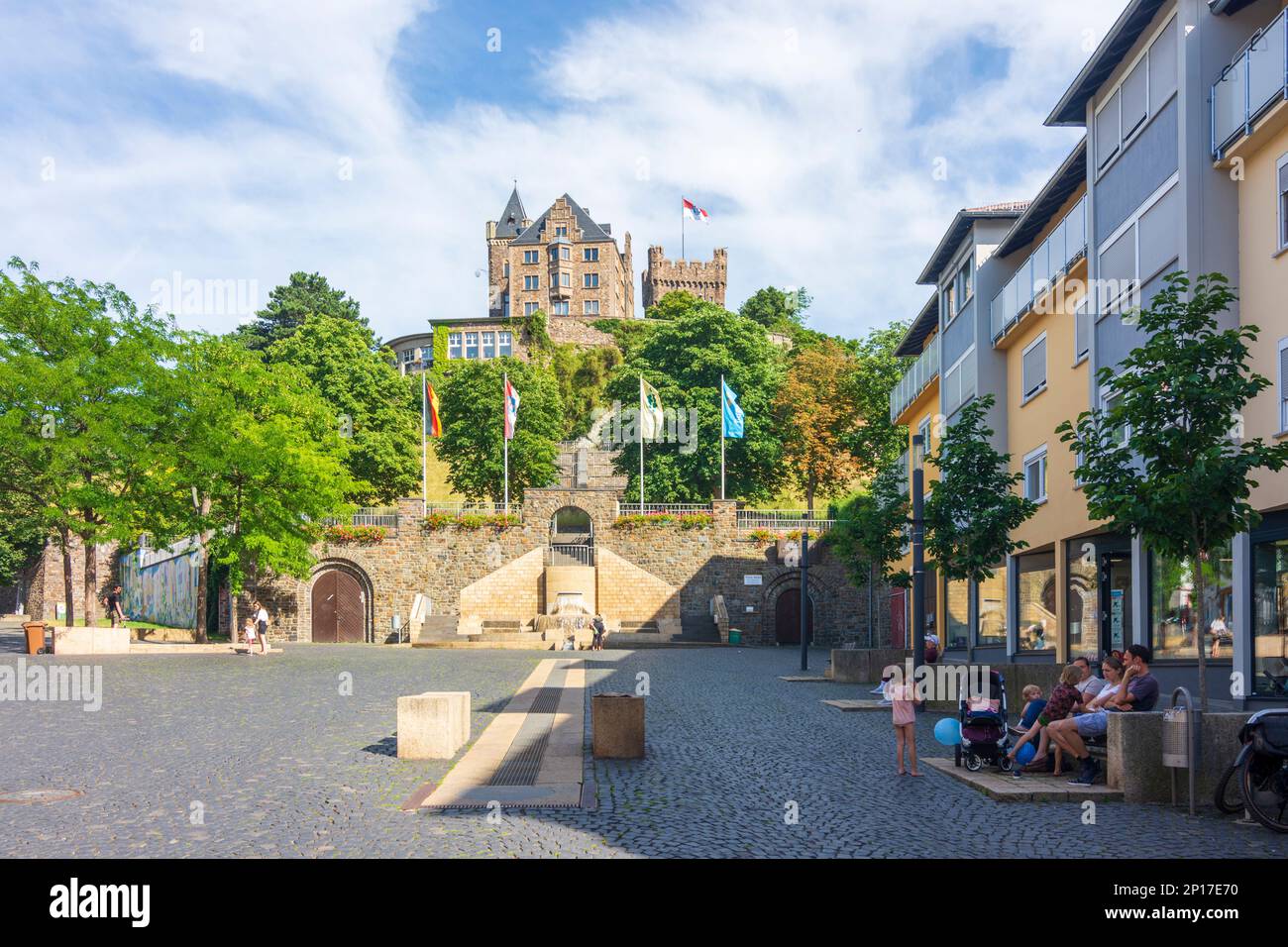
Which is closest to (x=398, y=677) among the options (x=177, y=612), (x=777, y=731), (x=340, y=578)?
(x=777, y=731)

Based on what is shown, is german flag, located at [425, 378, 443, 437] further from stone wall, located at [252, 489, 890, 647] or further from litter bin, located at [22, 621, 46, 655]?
litter bin, located at [22, 621, 46, 655]

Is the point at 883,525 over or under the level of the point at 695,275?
under

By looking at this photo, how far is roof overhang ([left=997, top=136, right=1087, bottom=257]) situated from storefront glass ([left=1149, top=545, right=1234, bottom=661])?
8.47 m

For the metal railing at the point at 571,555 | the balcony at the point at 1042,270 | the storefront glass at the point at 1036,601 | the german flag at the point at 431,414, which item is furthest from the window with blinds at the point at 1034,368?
the german flag at the point at 431,414

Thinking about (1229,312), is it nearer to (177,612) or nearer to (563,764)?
(563,764)

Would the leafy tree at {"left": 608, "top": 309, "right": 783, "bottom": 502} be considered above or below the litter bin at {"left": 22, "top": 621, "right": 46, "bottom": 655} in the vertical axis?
above

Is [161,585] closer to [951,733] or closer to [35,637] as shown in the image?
[35,637]

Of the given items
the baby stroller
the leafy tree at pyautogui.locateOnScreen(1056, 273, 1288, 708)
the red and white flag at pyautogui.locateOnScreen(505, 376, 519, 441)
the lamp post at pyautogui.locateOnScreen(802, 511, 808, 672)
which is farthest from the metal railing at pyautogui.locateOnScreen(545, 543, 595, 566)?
the leafy tree at pyautogui.locateOnScreen(1056, 273, 1288, 708)

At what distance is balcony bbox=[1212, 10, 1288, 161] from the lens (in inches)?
585

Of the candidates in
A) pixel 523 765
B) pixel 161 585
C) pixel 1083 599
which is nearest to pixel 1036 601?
pixel 1083 599

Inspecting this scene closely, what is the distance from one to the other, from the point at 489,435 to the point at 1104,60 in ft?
166

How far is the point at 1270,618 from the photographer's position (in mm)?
15398

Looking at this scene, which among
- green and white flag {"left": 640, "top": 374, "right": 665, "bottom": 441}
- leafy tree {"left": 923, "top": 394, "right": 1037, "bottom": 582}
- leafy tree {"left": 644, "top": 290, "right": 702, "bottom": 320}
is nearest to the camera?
leafy tree {"left": 923, "top": 394, "right": 1037, "bottom": 582}

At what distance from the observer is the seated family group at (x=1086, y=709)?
12.1 metres
